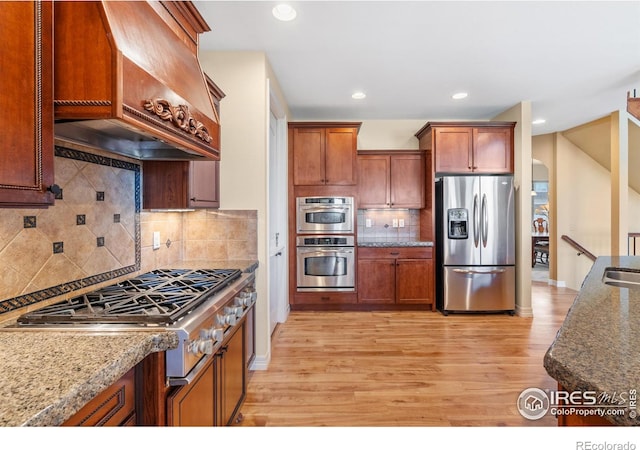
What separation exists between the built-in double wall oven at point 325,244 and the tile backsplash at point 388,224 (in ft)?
2.10

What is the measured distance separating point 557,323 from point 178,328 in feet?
14.1

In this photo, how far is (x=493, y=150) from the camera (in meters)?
4.29

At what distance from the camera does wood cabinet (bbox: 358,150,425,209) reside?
15.1 feet

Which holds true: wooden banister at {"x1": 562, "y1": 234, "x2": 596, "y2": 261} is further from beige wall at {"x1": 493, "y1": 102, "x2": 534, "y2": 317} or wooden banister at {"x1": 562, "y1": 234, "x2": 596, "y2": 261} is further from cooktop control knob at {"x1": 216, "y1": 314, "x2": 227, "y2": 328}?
cooktop control knob at {"x1": 216, "y1": 314, "x2": 227, "y2": 328}

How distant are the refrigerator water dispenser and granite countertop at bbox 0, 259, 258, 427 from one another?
3.74 m

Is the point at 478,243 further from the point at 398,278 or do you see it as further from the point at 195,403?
the point at 195,403

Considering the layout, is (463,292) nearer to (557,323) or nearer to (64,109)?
(557,323)

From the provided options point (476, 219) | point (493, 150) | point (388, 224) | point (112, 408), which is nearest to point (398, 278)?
point (388, 224)

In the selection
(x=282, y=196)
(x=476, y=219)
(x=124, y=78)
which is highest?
(x=124, y=78)

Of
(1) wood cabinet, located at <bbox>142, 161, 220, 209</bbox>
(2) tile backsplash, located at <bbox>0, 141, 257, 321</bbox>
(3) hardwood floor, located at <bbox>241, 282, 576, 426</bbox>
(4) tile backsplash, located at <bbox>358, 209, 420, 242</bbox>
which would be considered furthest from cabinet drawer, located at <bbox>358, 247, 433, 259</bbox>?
(1) wood cabinet, located at <bbox>142, 161, 220, 209</bbox>

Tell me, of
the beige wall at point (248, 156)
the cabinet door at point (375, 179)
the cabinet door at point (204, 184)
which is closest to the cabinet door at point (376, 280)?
the cabinet door at point (375, 179)

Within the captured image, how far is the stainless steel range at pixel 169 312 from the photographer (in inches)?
47.6

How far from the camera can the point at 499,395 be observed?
2334 mm

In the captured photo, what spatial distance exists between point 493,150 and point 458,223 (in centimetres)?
106
